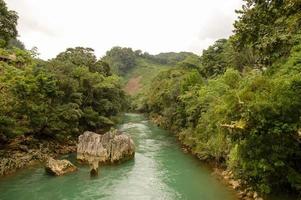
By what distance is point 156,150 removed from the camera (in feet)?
127

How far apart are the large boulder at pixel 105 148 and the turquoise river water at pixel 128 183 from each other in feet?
3.22

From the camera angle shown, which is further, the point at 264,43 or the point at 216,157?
the point at 216,157

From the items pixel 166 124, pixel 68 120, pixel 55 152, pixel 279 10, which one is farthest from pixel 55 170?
pixel 166 124

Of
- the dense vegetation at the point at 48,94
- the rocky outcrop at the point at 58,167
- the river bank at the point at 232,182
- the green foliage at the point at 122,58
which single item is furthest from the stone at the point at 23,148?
the green foliage at the point at 122,58

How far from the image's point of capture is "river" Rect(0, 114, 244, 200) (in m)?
22.6

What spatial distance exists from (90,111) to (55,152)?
9.96m

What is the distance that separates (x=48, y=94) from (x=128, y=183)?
13174mm

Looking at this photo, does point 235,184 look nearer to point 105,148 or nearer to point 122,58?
point 105,148

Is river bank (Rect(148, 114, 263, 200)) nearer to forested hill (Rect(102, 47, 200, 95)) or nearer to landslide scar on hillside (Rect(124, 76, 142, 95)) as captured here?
landslide scar on hillside (Rect(124, 76, 142, 95))

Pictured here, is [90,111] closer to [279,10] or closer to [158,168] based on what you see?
[158,168]

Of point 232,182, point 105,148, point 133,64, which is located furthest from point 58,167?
point 133,64

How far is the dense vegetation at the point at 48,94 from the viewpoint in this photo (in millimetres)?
28286

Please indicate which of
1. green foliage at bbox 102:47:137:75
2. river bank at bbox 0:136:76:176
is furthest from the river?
green foliage at bbox 102:47:137:75

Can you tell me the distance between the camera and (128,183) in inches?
1003
